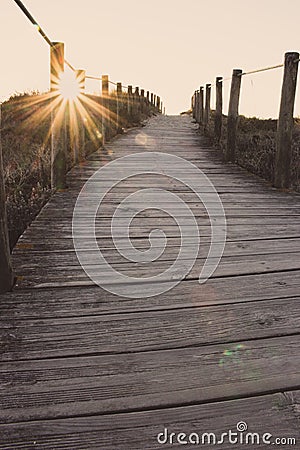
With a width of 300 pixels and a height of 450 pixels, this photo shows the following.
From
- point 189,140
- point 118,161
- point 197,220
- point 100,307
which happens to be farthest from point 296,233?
point 189,140

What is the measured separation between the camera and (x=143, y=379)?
153 centimetres

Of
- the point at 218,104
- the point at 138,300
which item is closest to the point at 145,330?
the point at 138,300

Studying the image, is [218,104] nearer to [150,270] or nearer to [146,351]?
[150,270]

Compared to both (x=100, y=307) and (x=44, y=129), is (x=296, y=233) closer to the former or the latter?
(x=100, y=307)

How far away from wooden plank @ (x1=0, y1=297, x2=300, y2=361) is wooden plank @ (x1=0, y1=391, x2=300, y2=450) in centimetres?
36

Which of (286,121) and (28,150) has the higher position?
(286,121)

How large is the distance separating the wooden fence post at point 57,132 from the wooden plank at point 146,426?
332 cm

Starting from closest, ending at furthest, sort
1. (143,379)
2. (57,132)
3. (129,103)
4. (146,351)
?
1. (143,379)
2. (146,351)
3. (57,132)
4. (129,103)

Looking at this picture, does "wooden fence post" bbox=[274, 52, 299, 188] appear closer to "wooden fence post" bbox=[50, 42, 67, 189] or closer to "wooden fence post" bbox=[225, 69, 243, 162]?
"wooden fence post" bbox=[225, 69, 243, 162]

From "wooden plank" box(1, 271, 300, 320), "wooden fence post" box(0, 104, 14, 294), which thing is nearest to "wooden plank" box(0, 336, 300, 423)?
"wooden plank" box(1, 271, 300, 320)

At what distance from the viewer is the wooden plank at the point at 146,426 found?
125 cm

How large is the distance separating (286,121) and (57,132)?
7.39ft

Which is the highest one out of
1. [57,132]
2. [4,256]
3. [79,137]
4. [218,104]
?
[218,104]

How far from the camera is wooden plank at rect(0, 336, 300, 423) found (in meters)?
1.40
